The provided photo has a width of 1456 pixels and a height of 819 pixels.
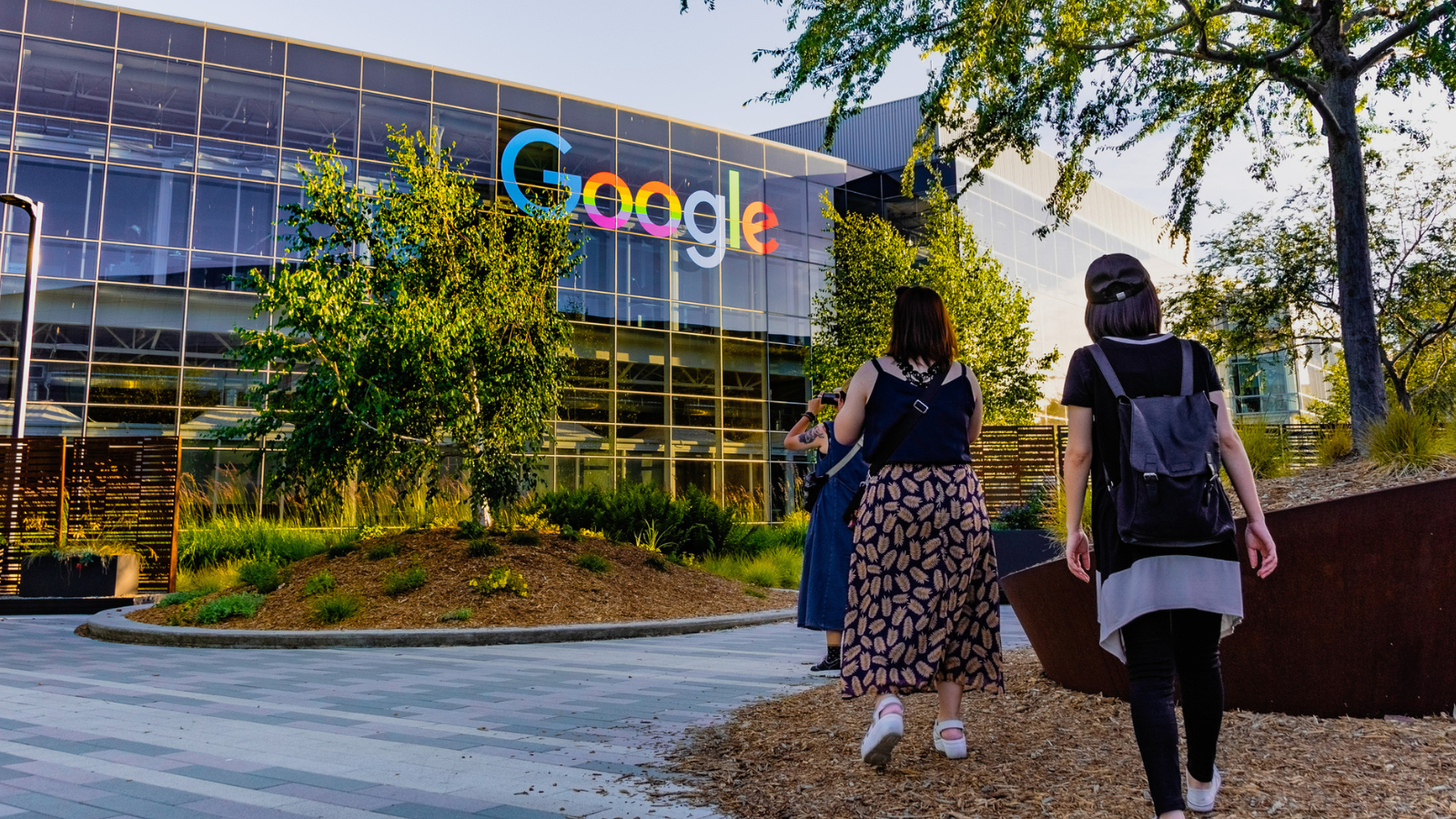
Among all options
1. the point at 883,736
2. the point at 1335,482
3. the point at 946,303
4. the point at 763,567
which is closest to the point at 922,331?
the point at 883,736

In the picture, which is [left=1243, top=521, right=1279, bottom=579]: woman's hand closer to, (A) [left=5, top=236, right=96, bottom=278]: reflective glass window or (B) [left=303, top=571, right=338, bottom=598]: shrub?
(B) [left=303, top=571, right=338, bottom=598]: shrub

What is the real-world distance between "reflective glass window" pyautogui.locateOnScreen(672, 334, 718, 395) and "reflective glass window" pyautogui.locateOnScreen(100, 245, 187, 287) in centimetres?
1281

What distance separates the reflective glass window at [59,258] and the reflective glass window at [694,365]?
47.9ft

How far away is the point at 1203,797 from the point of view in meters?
2.98

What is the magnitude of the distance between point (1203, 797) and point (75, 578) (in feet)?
48.0

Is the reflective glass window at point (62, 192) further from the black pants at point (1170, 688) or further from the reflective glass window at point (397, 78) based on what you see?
the black pants at point (1170, 688)

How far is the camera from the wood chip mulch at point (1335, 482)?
5.07 meters

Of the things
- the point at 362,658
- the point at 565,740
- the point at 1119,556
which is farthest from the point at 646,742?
the point at 362,658

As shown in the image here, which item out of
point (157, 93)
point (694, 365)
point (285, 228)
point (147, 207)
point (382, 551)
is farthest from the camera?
point (694, 365)

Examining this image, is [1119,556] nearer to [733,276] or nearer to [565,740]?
[565,740]

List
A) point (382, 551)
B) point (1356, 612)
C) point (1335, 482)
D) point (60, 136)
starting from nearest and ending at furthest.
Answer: point (1356, 612) < point (1335, 482) < point (382, 551) < point (60, 136)

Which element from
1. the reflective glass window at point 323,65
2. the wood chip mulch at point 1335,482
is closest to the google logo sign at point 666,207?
the reflective glass window at point 323,65

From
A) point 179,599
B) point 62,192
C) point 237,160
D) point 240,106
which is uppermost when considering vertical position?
point 240,106

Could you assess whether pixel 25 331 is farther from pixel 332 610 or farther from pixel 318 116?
pixel 318 116
